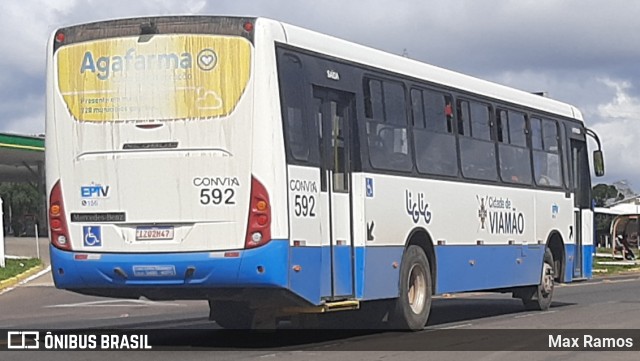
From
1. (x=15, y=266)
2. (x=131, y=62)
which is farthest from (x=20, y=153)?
(x=131, y=62)

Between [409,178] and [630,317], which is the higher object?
[409,178]

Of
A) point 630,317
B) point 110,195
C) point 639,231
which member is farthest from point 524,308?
point 639,231

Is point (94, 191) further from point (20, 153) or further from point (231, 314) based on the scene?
point (20, 153)

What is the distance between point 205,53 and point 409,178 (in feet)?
13.8

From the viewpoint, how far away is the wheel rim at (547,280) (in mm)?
20672

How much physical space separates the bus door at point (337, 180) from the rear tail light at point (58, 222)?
284 cm

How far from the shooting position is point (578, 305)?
22.0 m

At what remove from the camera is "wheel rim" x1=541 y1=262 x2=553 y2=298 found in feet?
67.8

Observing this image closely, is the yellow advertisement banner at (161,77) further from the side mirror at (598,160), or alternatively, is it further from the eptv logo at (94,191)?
the side mirror at (598,160)

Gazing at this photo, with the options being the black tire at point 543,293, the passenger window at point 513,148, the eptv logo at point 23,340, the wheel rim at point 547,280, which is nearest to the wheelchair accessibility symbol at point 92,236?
the eptv logo at point 23,340

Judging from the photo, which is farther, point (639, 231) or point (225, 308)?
point (639, 231)

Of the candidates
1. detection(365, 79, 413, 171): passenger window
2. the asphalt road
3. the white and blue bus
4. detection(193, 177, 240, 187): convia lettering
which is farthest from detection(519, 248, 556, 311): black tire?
detection(193, 177, 240, 187): convia lettering

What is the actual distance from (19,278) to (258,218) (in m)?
22.3

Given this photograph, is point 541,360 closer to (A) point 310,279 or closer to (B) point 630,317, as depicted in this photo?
(A) point 310,279
